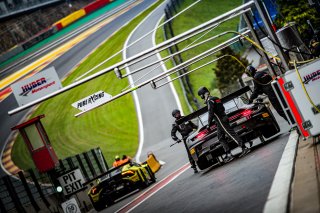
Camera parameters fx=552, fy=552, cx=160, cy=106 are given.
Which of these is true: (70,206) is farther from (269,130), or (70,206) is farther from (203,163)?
(269,130)

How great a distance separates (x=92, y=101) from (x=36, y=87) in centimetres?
182

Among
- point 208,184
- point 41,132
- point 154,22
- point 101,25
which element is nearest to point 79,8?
point 101,25

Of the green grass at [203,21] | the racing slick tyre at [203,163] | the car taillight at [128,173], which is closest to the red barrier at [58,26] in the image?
the green grass at [203,21]

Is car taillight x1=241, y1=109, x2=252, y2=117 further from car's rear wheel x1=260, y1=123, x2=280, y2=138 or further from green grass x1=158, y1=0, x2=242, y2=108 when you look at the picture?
green grass x1=158, y1=0, x2=242, y2=108

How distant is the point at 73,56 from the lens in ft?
168

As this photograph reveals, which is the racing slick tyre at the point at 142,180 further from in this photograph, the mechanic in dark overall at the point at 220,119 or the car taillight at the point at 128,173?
the mechanic in dark overall at the point at 220,119

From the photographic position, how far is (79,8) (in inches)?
2389

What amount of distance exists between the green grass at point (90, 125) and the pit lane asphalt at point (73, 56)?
4.54 feet

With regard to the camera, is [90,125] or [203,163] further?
[90,125]

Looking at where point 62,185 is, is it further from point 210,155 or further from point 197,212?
point 197,212

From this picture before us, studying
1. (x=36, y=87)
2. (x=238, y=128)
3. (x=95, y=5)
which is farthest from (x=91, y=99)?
(x=95, y=5)

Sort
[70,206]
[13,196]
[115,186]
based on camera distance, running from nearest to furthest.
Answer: [70,206], [115,186], [13,196]

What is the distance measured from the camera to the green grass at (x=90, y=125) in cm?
3738

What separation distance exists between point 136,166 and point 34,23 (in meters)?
44.5
